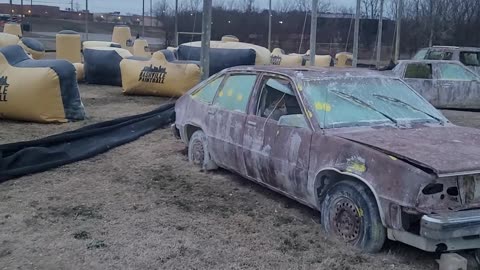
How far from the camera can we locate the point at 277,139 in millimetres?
5211

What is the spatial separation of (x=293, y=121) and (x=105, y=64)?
1336 centimetres

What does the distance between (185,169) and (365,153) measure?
10.7ft

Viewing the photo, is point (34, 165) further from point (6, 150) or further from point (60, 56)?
point (60, 56)

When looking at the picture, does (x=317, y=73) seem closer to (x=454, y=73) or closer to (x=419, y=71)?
(x=419, y=71)

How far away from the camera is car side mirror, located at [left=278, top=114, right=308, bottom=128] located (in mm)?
4965

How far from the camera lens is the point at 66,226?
4.78m

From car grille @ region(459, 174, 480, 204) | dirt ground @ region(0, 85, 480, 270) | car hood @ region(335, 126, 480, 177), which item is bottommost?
dirt ground @ region(0, 85, 480, 270)

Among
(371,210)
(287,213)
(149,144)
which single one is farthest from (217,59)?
(371,210)

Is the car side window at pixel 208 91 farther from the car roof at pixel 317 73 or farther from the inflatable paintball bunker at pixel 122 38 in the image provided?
the inflatable paintball bunker at pixel 122 38

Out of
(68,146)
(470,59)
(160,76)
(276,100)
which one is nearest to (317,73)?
(276,100)

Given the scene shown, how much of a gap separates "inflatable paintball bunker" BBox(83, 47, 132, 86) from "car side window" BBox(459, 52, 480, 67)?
10.9 m

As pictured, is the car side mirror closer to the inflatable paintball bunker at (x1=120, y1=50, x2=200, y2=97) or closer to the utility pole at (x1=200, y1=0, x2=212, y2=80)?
the utility pole at (x1=200, y1=0, x2=212, y2=80)

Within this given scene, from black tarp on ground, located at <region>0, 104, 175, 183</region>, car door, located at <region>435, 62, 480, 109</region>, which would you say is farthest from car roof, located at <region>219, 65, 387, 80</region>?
car door, located at <region>435, 62, 480, 109</region>

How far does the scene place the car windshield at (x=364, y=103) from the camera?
497 centimetres
